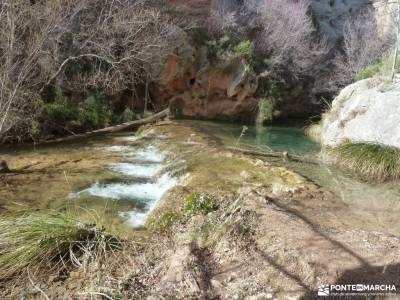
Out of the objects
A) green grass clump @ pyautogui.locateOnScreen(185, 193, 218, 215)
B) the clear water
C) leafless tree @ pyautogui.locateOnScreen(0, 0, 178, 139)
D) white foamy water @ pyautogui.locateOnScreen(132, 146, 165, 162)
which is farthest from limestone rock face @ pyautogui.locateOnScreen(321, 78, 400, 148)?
leafless tree @ pyautogui.locateOnScreen(0, 0, 178, 139)

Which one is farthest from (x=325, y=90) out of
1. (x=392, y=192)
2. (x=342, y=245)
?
(x=342, y=245)

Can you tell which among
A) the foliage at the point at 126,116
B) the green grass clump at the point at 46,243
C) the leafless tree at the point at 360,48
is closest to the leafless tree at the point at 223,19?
the leafless tree at the point at 360,48

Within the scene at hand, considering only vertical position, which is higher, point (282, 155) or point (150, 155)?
point (282, 155)

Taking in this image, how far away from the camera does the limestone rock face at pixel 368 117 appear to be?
9.52 m

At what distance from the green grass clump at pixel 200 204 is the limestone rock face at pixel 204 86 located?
1440cm

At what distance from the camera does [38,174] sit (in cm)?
833

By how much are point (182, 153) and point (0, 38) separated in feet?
16.5

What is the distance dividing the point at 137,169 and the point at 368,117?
234 inches

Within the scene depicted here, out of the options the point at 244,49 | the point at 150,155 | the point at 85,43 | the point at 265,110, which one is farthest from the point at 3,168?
the point at 265,110

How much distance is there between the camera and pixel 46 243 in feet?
14.1

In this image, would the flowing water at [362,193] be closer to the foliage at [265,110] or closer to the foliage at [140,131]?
the foliage at [140,131]

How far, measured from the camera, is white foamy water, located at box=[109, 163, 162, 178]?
8.95 metres

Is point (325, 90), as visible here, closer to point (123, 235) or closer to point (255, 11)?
point (255, 11)

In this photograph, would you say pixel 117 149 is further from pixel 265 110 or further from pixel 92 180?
pixel 265 110
